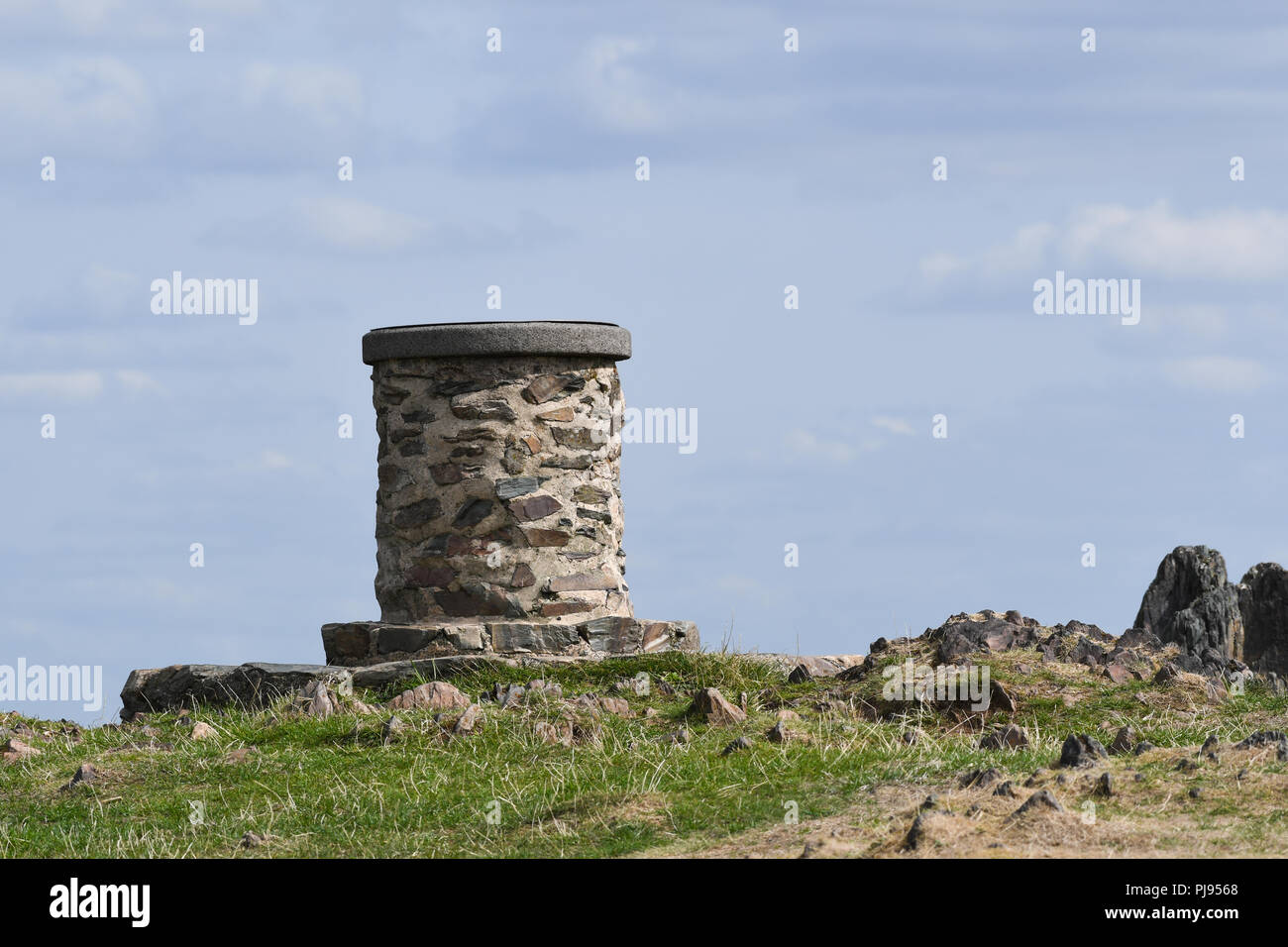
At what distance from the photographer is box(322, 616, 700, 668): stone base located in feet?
40.0

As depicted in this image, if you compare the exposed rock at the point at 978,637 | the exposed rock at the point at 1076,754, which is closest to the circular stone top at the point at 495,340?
the exposed rock at the point at 978,637

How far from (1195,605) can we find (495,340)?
8.87m

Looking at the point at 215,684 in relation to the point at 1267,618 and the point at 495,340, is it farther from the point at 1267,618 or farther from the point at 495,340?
the point at 1267,618

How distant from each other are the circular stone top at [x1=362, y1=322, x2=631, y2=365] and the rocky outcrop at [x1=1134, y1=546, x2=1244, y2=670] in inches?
300

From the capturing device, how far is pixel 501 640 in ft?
40.0

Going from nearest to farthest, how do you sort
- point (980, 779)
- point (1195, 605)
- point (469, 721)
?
point (980, 779), point (469, 721), point (1195, 605)

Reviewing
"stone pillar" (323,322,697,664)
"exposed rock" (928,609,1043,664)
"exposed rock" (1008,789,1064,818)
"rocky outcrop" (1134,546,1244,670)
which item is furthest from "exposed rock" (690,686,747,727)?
"rocky outcrop" (1134,546,1244,670)

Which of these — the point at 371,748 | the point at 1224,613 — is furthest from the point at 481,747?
the point at 1224,613

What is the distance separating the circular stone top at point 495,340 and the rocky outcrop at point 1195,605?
761 centimetres

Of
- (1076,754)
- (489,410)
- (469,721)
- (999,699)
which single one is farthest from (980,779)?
(489,410)

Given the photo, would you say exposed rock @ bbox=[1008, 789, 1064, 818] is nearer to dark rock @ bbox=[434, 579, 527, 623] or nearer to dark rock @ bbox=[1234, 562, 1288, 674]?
dark rock @ bbox=[434, 579, 527, 623]

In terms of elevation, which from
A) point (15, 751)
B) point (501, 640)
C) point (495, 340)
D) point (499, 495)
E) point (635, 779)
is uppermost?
point (495, 340)
